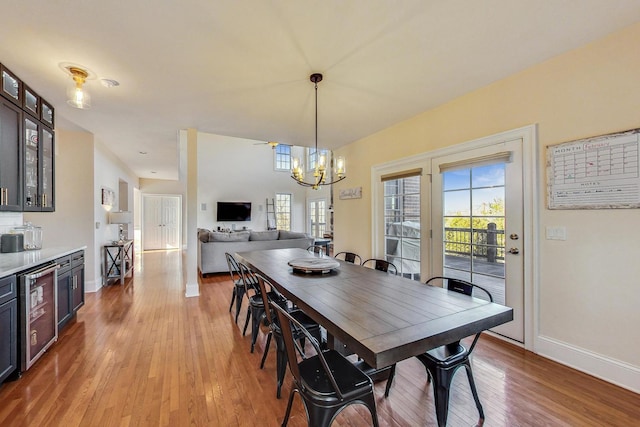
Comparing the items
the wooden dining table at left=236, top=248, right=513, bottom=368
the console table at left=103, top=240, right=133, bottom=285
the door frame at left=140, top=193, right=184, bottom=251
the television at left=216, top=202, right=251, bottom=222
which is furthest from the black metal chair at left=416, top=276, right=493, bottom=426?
the door frame at left=140, top=193, right=184, bottom=251

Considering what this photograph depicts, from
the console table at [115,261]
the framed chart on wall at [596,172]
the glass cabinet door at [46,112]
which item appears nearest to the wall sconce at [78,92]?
the glass cabinet door at [46,112]

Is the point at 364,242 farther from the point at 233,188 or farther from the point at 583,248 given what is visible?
the point at 233,188

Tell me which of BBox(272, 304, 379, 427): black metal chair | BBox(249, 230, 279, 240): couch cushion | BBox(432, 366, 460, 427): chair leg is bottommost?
BBox(432, 366, 460, 427): chair leg

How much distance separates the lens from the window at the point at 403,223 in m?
3.65

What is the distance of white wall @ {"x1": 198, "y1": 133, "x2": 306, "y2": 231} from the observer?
902 centimetres

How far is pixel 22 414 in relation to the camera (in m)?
1.73

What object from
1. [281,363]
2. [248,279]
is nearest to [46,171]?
[248,279]

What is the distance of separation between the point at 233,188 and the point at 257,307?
7.35 m

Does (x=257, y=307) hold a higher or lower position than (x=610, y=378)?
higher

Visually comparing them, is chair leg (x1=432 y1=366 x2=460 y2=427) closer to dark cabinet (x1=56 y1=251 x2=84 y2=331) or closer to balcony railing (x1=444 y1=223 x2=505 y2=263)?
balcony railing (x1=444 y1=223 x2=505 y2=263)

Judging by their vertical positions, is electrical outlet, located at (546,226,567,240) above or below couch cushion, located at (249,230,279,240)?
above

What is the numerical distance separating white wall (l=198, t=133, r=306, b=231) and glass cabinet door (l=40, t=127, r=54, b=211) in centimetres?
560

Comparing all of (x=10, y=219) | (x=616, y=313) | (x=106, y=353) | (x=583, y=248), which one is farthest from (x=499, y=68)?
(x=10, y=219)

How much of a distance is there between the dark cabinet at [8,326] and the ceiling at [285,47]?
71.6 inches
